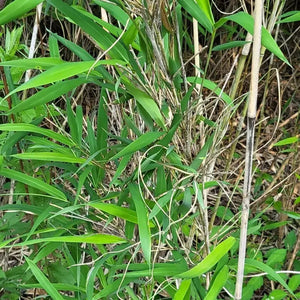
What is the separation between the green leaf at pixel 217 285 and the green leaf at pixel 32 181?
328 millimetres

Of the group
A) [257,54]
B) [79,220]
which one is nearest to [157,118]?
[257,54]

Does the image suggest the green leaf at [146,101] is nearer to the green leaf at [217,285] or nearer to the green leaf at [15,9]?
the green leaf at [15,9]

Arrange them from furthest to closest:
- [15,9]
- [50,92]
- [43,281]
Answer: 1. [43,281]
2. [50,92]
3. [15,9]

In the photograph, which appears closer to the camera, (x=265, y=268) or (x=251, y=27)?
(x=251, y=27)

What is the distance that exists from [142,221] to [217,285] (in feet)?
0.61

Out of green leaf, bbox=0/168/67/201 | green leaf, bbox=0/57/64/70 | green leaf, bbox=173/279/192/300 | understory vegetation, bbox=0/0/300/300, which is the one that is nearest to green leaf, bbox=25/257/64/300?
understory vegetation, bbox=0/0/300/300

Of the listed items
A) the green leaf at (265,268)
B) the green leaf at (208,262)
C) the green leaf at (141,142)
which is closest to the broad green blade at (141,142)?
the green leaf at (141,142)

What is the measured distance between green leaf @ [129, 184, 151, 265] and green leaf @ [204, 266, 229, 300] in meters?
0.17

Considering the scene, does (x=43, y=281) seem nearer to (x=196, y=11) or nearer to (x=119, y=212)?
(x=119, y=212)

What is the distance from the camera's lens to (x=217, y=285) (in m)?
0.96

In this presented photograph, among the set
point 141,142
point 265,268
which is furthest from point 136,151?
point 265,268

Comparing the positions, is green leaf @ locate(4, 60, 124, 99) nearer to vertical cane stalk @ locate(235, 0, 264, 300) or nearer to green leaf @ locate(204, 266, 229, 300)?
vertical cane stalk @ locate(235, 0, 264, 300)

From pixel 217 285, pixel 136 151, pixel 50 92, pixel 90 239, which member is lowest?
pixel 217 285

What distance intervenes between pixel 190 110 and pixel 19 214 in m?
0.57
